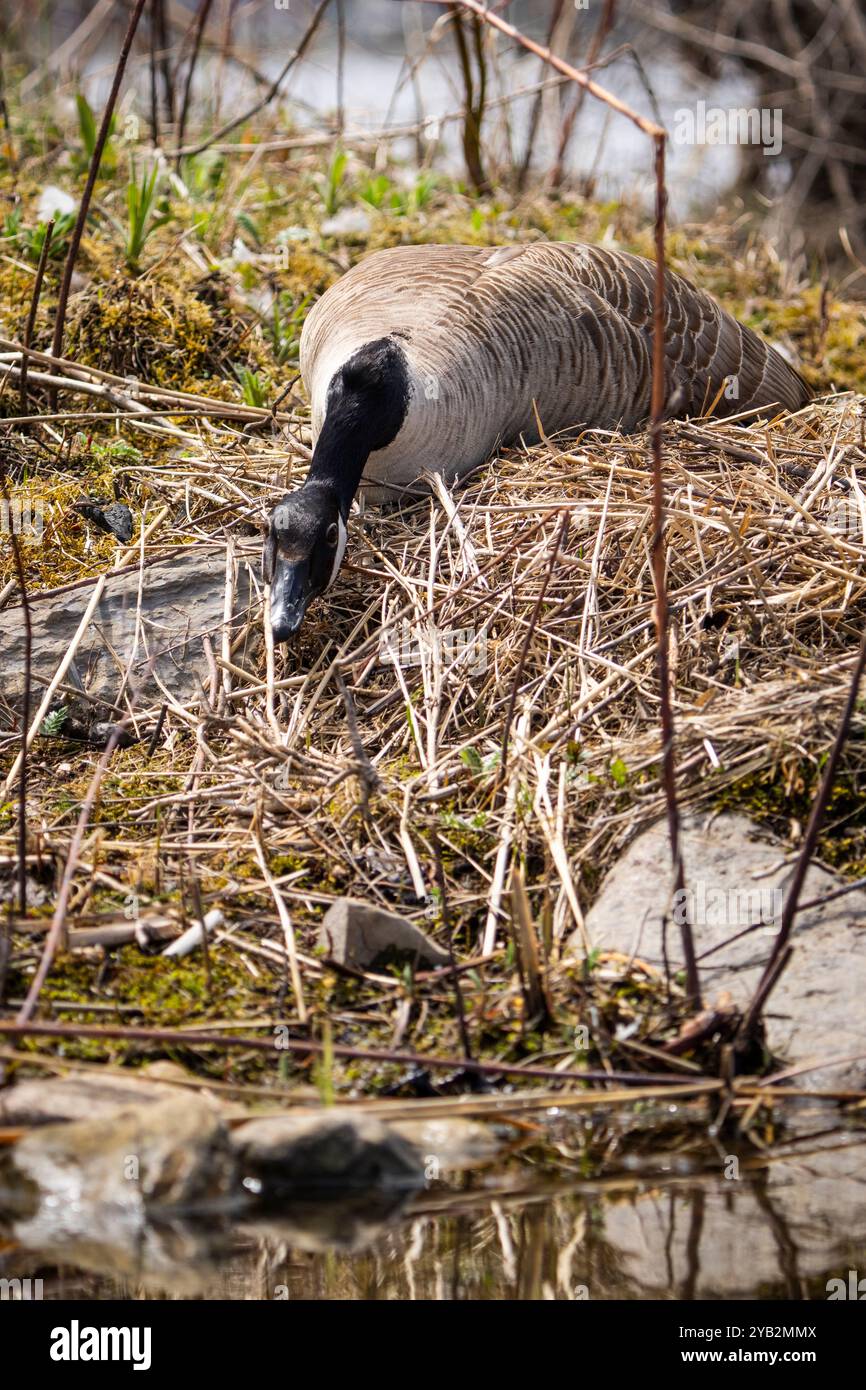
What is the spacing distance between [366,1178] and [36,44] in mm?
10868

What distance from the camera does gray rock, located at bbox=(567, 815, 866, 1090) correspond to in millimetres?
3717

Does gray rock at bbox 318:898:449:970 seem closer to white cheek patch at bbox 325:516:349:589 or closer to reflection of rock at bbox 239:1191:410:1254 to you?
reflection of rock at bbox 239:1191:410:1254

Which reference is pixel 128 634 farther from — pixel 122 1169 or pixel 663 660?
pixel 122 1169

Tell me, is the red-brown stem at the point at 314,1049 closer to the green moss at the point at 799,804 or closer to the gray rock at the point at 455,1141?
the gray rock at the point at 455,1141

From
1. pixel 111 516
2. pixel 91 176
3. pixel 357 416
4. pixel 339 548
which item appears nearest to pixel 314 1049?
pixel 339 548

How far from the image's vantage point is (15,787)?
15.3 ft

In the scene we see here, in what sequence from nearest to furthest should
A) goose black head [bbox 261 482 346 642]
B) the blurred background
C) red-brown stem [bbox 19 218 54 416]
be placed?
goose black head [bbox 261 482 346 642]
red-brown stem [bbox 19 218 54 416]
the blurred background

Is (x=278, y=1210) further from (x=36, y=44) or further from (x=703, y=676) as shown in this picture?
(x=36, y=44)

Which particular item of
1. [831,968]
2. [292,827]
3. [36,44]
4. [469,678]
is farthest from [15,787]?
[36,44]
